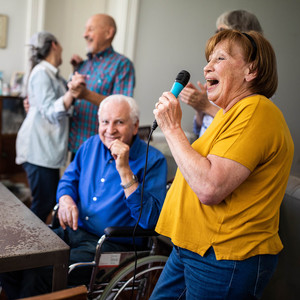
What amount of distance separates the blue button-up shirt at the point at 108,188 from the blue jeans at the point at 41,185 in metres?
0.66

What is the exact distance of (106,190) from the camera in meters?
1.73

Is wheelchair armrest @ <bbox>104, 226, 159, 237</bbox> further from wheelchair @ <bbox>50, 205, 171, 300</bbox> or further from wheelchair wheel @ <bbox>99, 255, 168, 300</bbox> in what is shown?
wheelchair wheel @ <bbox>99, 255, 168, 300</bbox>

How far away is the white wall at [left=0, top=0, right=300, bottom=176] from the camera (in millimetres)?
2160

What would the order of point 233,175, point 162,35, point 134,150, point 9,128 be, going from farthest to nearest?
1. point 9,128
2. point 162,35
3. point 134,150
4. point 233,175

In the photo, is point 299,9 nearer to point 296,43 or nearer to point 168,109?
point 296,43

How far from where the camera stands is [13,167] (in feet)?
13.9

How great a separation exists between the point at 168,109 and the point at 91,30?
1691mm

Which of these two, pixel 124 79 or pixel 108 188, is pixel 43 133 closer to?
pixel 124 79

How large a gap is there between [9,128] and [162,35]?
2034 millimetres

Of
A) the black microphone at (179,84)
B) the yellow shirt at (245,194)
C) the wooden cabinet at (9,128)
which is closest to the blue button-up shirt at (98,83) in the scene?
the black microphone at (179,84)

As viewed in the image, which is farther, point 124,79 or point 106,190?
point 124,79

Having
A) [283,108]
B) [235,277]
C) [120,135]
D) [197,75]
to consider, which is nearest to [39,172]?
[120,135]

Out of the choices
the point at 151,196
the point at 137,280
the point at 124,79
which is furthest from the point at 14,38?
the point at 137,280

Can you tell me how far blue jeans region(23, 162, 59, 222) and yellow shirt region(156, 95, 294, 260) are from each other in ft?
5.18
